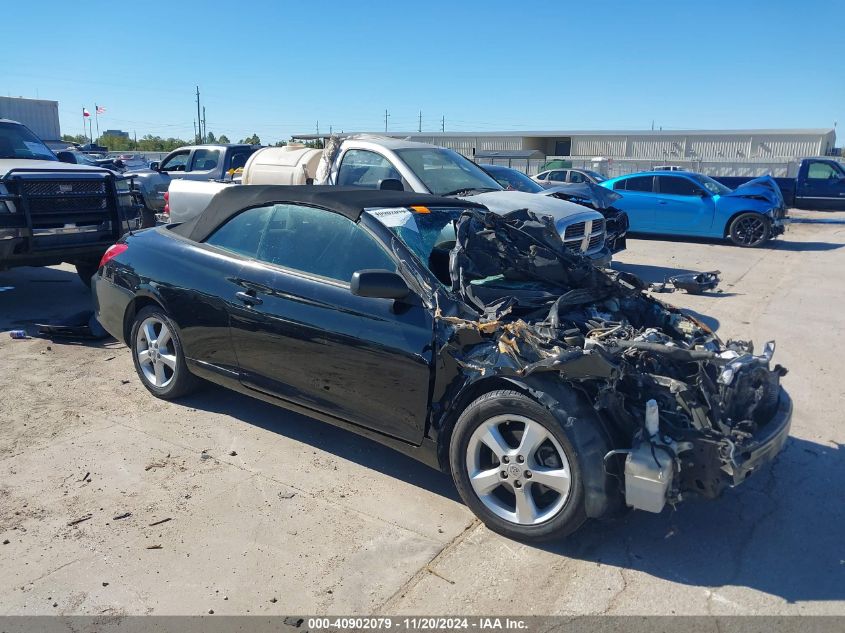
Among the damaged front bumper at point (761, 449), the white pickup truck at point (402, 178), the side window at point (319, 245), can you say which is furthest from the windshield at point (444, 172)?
the damaged front bumper at point (761, 449)

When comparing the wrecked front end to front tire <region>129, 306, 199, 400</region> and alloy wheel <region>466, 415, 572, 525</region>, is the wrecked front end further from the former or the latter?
front tire <region>129, 306, 199, 400</region>

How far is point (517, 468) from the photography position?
11.2ft

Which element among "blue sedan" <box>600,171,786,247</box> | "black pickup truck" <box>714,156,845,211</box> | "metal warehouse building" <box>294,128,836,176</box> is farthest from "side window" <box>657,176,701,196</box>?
"metal warehouse building" <box>294,128,836,176</box>

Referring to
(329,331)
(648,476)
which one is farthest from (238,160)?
(648,476)

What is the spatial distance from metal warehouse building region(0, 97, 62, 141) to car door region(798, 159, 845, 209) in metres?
27.6

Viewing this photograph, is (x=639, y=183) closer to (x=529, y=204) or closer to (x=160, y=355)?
(x=529, y=204)

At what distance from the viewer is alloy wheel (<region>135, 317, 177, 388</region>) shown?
17.1 feet

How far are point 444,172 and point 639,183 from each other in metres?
9.36

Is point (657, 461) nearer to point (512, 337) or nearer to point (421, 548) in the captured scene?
point (512, 337)

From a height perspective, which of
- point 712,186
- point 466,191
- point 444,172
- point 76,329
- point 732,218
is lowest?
point 76,329

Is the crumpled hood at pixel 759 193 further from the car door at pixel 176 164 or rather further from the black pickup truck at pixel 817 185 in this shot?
the car door at pixel 176 164

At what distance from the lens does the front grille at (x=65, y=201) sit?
769cm

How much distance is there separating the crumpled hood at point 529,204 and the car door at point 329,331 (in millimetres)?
3263

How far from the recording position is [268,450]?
4.54 meters
